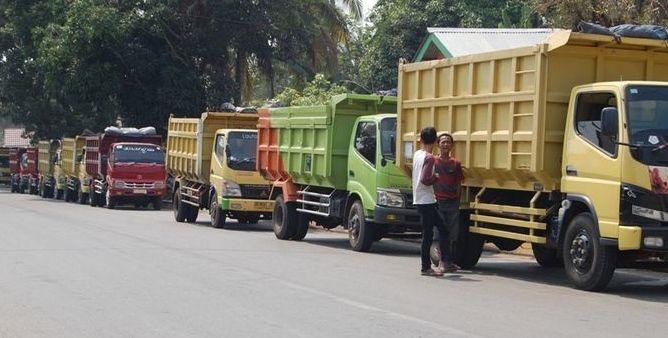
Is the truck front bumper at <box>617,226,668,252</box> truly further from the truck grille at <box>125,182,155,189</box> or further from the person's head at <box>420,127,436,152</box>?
the truck grille at <box>125,182,155,189</box>

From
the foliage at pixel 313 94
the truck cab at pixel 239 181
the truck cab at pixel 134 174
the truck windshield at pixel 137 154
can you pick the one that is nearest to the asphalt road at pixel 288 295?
the truck cab at pixel 239 181

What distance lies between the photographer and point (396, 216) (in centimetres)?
1625

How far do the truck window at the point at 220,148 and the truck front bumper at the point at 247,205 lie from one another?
3.39 ft

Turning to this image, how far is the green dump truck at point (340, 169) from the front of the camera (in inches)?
649

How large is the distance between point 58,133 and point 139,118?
9814mm

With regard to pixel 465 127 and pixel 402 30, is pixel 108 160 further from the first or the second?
pixel 465 127

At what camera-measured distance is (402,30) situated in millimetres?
43406

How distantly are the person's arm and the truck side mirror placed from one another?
248cm

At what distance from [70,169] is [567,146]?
32.9 meters

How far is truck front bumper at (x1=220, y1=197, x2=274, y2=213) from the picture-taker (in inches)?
892

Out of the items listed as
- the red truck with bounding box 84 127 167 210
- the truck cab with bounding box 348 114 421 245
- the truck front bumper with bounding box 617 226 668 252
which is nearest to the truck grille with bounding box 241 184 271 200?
the truck cab with bounding box 348 114 421 245

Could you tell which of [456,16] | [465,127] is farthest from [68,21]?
[465,127]

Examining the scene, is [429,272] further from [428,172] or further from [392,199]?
[392,199]

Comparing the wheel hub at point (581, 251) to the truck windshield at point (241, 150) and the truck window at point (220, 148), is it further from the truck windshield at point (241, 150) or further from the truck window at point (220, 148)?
the truck window at point (220, 148)
